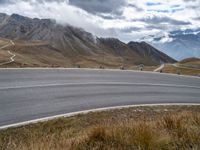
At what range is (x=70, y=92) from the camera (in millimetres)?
18234

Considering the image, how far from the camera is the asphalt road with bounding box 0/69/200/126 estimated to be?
1384 cm

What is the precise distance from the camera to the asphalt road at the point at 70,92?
13841mm

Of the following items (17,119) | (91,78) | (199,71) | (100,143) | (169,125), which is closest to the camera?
(100,143)

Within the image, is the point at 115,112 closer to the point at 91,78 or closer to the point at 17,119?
the point at 17,119

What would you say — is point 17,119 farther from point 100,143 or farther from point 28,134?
point 100,143

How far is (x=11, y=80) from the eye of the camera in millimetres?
19562

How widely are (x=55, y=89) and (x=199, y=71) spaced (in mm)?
26964

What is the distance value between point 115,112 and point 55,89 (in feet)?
14.8

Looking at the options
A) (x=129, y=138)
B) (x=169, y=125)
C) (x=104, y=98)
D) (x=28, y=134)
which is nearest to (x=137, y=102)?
(x=104, y=98)

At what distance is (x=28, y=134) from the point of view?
10.3 metres

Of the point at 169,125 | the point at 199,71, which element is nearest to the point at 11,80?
the point at 169,125

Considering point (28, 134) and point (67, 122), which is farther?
point (67, 122)

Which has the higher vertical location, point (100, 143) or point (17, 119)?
point (100, 143)

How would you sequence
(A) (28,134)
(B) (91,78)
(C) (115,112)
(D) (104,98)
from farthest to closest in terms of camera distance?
(B) (91,78)
(D) (104,98)
(C) (115,112)
(A) (28,134)
